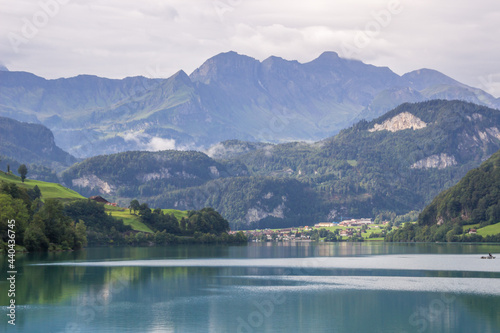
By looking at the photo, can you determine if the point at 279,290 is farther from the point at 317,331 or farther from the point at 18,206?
the point at 18,206

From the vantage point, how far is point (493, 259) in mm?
137125

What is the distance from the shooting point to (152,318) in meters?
62.7

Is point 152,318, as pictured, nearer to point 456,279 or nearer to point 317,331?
point 317,331

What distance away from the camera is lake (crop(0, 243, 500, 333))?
59.8 metres

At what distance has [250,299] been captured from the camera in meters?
75.5

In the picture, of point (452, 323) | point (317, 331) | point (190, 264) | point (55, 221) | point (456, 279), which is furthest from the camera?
point (55, 221)

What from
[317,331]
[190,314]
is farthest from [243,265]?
[317,331]

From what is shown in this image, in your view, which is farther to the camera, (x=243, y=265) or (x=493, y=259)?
(x=493, y=259)

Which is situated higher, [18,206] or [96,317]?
[18,206]

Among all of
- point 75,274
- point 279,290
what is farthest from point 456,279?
point 75,274

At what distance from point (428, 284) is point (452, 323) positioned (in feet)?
94.2

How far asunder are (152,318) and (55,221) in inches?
3862

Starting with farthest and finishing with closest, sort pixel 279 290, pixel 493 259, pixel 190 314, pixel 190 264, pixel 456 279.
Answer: pixel 493 259, pixel 190 264, pixel 456 279, pixel 279 290, pixel 190 314

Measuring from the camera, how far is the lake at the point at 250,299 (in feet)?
196
